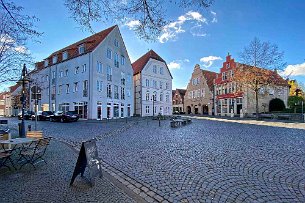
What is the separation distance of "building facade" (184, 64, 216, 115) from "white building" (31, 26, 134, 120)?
2357 cm

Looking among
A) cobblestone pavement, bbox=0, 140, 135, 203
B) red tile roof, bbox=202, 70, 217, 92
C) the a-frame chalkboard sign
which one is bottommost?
cobblestone pavement, bbox=0, 140, 135, 203

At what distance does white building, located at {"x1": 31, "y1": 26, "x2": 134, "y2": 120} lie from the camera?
111 ft

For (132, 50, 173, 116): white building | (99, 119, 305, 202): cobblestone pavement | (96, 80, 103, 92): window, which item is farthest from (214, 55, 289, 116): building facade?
(99, 119, 305, 202): cobblestone pavement

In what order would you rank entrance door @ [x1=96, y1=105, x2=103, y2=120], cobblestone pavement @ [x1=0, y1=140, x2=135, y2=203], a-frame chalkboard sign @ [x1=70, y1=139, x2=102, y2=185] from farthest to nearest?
entrance door @ [x1=96, y1=105, x2=103, y2=120] < a-frame chalkboard sign @ [x1=70, y1=139, x2=102, y2=185] < cobblestone pavement @ [x1=0, y1=140, x2=135, y2=203]

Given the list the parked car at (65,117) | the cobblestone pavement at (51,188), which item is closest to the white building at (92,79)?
the parked car at (65,117)

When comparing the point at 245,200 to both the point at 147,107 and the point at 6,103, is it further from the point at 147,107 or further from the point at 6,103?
the point at 6,103

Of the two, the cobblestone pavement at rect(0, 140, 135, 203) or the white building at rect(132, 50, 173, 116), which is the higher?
the white building at rect(132, 50, 173, 116)

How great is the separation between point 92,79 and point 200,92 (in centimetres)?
3616

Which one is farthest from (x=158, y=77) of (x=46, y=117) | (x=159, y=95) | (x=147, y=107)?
(x=46, y=117)

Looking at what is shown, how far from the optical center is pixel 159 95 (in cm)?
5241

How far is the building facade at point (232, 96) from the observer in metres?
47.8

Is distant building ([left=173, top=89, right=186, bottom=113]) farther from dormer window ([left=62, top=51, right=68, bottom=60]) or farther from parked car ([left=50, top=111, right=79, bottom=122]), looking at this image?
parked car ([left=50, top=111, right=79, bottom=122])

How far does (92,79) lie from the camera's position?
33.2m

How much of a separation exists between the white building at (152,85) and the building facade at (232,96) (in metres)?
12.3
